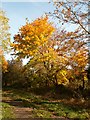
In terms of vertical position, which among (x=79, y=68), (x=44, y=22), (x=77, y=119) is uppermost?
(x=44, y=22)

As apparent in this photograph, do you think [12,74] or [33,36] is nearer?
[33,36]

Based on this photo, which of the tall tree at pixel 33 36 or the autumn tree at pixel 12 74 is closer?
the tall tree at pixel 33 36

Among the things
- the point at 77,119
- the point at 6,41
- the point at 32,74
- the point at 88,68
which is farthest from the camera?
the point at 32,74

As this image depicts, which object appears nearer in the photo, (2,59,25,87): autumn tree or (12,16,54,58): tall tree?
(12,16,54,58): tall tree

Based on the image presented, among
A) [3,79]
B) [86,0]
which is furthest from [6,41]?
[3,79]

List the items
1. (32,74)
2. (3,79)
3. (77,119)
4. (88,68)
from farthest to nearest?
(3,79) → (32,74) → (88,68) → (77,119)

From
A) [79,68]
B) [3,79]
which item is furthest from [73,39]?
[3,79]

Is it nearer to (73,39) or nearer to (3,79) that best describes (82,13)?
(73,39)

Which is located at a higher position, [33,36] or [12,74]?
[33,36]

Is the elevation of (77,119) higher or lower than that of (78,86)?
lower

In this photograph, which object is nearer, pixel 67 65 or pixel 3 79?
pixel 67 65

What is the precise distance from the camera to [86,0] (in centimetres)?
1855

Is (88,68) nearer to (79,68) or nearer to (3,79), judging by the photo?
(79,68)

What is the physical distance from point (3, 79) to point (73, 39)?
48.2 m
